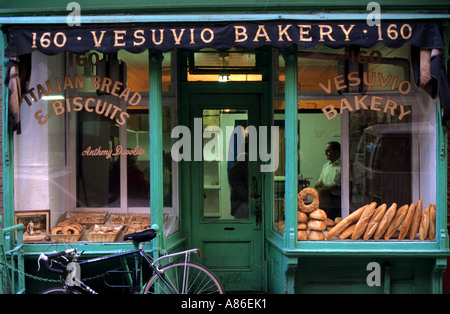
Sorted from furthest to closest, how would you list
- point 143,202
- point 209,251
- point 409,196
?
1. point 209,251
2. point 143,202
3. point 409,196

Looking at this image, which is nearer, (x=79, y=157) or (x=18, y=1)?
(x=18, y=1)

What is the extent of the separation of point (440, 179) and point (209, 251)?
3179 millimetres

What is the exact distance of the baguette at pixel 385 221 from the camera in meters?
5.08

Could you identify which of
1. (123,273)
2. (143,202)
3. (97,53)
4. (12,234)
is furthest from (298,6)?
(12,234)

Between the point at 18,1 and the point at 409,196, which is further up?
the point at 18,1

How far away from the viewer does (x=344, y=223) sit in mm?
5195

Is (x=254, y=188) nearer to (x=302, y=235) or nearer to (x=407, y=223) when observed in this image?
(x=302, y=235)

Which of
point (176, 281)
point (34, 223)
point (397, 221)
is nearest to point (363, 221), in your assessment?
point (397, 221)

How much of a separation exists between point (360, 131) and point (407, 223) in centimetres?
127

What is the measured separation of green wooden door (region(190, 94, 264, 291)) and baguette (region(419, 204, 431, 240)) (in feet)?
6.84

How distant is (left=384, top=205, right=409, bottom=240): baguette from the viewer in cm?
509

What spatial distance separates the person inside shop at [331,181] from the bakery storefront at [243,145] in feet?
0.06

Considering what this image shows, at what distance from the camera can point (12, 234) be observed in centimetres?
500
